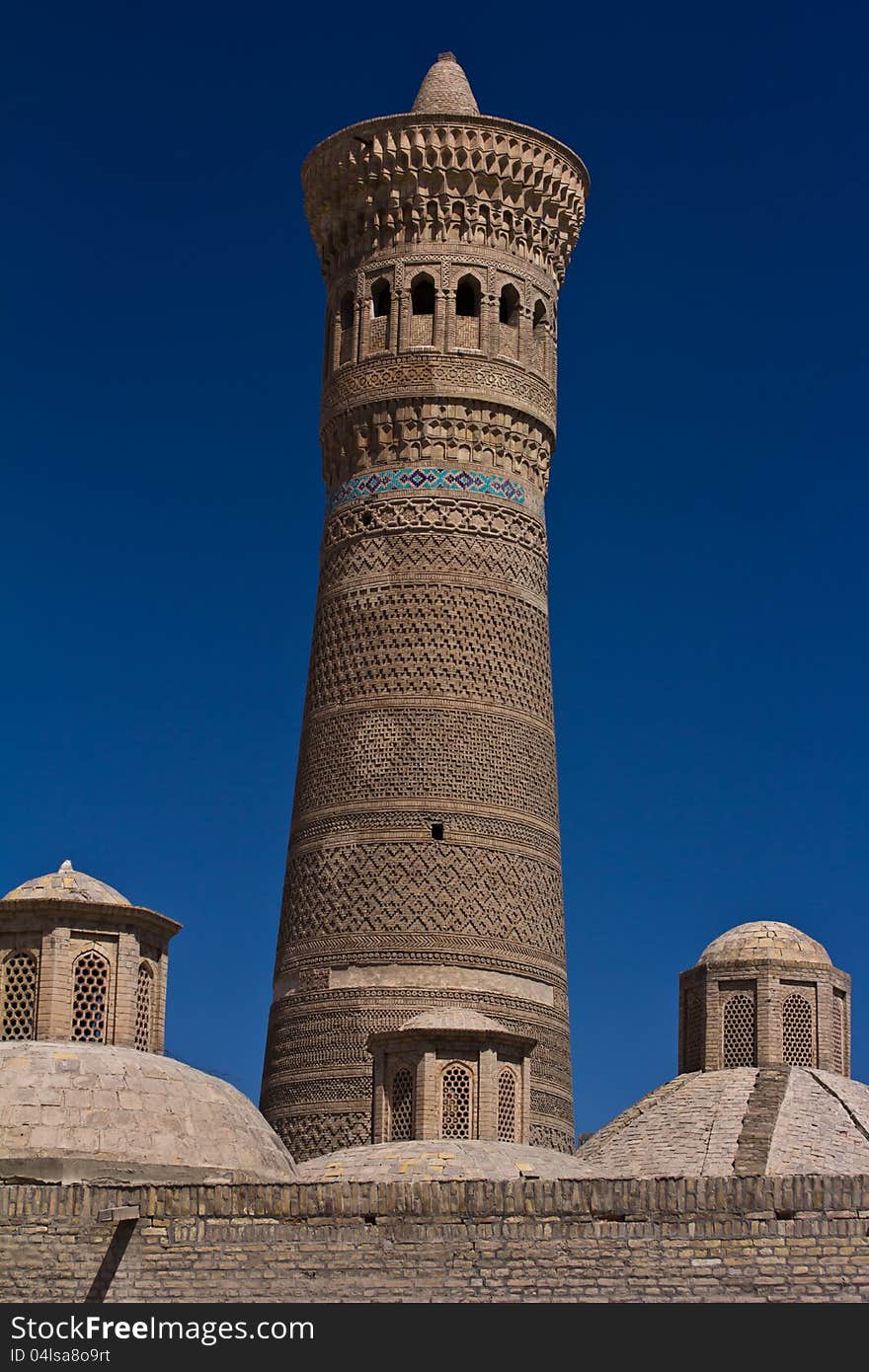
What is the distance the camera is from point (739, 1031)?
2756cm

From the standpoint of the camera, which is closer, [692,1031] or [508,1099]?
[508,1099]

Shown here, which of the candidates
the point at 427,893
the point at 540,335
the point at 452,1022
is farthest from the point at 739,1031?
the point at 540,335

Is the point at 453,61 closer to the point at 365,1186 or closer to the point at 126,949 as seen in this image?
the point at 126,949

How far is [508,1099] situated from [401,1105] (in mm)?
967

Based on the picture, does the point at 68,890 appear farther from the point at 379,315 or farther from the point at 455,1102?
the point at 379,315

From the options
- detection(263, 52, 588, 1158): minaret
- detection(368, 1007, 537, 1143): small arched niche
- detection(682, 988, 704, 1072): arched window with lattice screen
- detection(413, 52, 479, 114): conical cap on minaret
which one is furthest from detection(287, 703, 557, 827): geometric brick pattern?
detection(413, 52, 479, 114): conical cap on minaret

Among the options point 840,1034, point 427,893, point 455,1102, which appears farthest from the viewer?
point 427,893

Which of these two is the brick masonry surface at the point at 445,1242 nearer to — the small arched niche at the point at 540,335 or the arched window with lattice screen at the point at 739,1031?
the arched window with lattice screen at the point at 739,1031

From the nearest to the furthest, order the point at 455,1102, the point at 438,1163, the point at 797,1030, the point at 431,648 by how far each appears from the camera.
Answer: the point at 438,1163
the point at 455,1102
the point at 797,1030
the point at 431,648

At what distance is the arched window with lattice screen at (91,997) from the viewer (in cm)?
2147

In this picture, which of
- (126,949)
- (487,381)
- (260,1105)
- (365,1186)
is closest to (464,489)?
(487,381)

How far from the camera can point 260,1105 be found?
1136 inches

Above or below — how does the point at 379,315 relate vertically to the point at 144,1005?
above

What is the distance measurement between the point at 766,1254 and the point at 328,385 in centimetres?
1417
